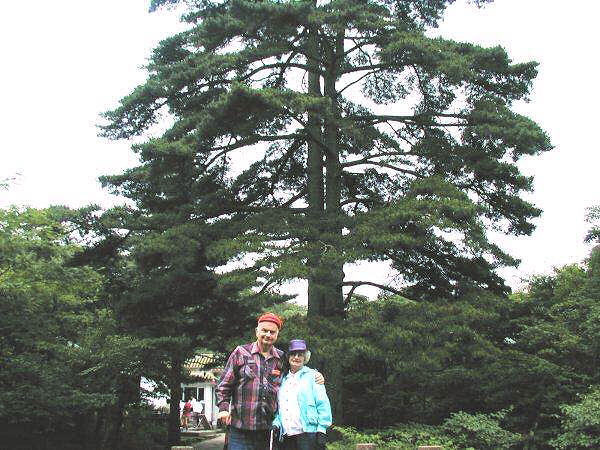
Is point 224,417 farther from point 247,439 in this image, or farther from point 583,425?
point 583,425

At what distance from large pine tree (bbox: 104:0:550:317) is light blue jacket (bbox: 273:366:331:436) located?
224 inches

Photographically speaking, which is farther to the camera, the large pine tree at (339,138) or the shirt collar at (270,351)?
the large pine tree at (339,138)

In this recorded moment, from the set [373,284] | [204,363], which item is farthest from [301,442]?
[204,363]

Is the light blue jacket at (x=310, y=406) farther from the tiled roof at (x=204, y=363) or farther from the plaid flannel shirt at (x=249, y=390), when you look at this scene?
the tiled roof at (x=204, y=363)

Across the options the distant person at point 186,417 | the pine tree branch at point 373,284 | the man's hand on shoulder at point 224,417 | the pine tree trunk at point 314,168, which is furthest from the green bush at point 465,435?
the distant person at point 186,417

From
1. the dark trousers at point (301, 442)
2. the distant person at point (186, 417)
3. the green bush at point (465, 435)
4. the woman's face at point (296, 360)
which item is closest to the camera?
the dark trousers at point (301, 442)

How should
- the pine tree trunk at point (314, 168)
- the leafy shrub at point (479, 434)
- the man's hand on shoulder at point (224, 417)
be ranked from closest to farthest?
the man's hand on shoulder at point (224, 417)
the leafy shrub at point (479, 434)
the pine tree trunk at point (314, 168)

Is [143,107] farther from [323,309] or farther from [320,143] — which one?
[323,309]

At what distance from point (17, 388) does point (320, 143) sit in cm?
802

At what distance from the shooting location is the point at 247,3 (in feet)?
41.1

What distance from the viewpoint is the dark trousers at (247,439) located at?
15.6ft

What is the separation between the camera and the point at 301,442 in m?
4.83

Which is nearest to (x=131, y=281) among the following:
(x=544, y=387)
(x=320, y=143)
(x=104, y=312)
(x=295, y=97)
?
(x=104, y=312)

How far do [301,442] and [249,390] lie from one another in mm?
577
